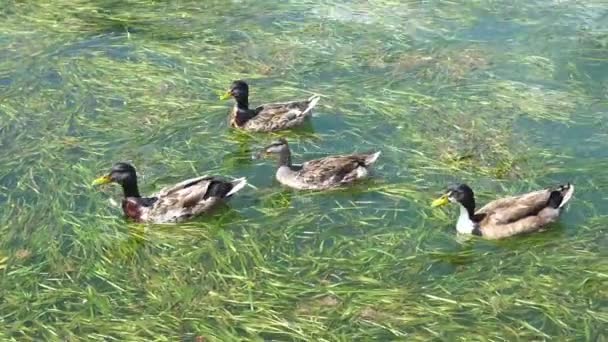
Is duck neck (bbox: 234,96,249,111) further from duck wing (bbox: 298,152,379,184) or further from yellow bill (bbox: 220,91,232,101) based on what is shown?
duck wing (bbox: 298,152,379,184)

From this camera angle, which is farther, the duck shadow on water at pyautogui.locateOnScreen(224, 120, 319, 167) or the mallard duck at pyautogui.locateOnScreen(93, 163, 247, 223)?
the duck shadow on water at pyautogui.locateOnScreen(224, 120, 319, 167)

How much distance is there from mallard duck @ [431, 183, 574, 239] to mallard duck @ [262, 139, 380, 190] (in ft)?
3.81

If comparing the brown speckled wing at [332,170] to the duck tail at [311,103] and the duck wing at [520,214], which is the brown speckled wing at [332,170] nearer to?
the duck tail at [311,103]

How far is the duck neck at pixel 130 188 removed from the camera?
350 inches

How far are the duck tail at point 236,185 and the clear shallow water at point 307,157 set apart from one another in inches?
8.1

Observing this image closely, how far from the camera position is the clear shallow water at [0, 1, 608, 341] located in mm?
7465

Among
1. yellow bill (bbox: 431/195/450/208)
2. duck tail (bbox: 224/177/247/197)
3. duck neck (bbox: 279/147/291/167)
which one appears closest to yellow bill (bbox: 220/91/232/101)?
duck neck (bbox: 279/147/291/167)

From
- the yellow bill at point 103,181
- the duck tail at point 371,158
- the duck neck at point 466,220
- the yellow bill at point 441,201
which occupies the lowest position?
the duck neck at point 466,220

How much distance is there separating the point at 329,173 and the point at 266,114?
66.4 inches

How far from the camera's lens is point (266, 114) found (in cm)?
1062

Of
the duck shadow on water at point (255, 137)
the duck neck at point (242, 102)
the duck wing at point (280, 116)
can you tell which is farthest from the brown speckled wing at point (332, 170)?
the duck neck at point (242, 102)

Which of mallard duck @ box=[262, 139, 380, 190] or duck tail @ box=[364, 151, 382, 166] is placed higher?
duck tail @ box=[364, 151, 382, 166]

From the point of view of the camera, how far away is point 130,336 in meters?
7.21

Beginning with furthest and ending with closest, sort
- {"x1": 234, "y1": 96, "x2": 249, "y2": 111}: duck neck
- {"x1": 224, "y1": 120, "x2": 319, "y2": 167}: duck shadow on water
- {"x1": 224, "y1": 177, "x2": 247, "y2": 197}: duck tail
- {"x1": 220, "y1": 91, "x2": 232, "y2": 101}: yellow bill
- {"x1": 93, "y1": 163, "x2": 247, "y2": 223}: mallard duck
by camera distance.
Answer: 1. {"x1": 220, "y1": 91, "x2": 232, "y2": 101}: yellow bill
2. {"x1": 234, "y1": 96, "x2": 249, "y2": 111}: duck neck
3. {"x1": 224, "y1": 120, "x2": 319, "y2": 167}: duck shadow on water
4. {"x1": 224, "y1": 177, "x2": 247, "y2": 197}: duck tail
5. {"x1": 93, "y1": 163, "x2": 247, "y2": 223}: mallard duck
